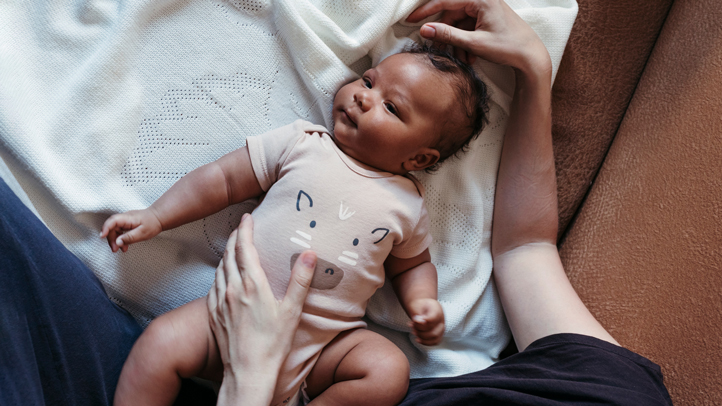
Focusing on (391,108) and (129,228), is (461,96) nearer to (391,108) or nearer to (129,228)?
(391,108)

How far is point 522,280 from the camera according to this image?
1.10m

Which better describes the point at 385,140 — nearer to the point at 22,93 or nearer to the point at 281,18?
the point at 281,18

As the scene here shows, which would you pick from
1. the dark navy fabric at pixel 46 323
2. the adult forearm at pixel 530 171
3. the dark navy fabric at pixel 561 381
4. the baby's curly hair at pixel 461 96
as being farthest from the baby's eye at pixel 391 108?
the dark navy fabric at pixel 46 323

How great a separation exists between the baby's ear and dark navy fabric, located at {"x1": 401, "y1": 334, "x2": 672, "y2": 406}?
438mm

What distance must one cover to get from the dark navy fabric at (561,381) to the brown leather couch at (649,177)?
107 mm

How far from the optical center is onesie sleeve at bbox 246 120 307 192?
1002 millimetres

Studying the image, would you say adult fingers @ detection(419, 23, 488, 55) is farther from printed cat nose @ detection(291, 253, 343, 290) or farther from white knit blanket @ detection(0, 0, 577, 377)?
printed cat nose @ detection(291, 253, 343, 290)

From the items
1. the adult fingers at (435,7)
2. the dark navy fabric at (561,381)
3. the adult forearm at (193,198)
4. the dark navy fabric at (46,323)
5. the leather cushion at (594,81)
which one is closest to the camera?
the dark navy fabric at (46,323)

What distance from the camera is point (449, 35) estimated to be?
1.02 m

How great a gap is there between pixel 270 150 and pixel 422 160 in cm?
33

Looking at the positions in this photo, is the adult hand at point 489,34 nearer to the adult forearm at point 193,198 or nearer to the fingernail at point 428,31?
the fingernail at point 428,31

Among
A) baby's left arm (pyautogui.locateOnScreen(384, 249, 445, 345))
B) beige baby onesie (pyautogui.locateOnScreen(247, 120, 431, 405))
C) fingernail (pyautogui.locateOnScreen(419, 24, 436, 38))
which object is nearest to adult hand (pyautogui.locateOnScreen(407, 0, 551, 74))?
fingernail (pyautogui.locateOnScreen(419, 24, 436, 38))

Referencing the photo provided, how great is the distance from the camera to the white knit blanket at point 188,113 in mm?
964

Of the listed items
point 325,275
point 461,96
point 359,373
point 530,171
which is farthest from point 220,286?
point 530,171
